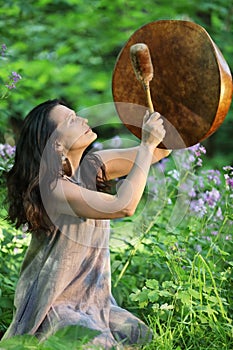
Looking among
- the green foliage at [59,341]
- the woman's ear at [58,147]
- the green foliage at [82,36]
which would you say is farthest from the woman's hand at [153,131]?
the green foliage at [82,36]

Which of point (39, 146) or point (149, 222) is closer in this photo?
point (39, 146)

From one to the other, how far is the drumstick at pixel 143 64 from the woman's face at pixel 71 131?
0.87ft

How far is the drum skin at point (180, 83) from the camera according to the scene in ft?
7.88

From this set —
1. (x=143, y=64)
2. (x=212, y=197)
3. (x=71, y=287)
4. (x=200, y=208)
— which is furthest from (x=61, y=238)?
(x=212, y=197)

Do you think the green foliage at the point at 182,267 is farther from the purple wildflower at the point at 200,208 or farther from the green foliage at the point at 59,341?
the green foliage at the point at 59,341

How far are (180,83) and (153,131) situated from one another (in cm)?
24

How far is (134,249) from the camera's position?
315 cm

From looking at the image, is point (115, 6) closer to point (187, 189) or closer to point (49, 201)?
point (187, 189)

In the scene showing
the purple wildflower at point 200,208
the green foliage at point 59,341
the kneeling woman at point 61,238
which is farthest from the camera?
the purple wildflower at point 200,208

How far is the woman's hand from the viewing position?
7.87ft

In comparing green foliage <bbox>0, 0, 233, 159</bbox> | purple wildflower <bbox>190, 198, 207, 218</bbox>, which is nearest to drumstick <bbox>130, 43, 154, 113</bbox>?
purple wildflower <bbox>190, 198, 207, 218</bbox>

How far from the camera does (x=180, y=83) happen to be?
2525mm

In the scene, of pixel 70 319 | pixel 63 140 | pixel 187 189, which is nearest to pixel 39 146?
pixel 63 140

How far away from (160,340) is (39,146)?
0.83 metres
